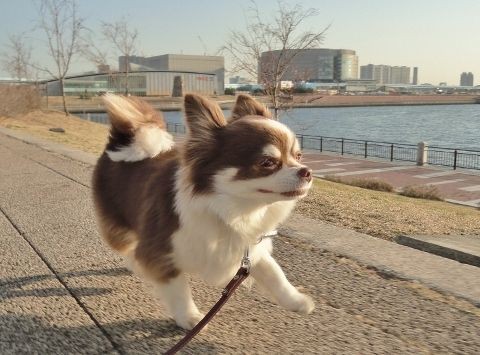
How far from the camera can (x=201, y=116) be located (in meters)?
2.36

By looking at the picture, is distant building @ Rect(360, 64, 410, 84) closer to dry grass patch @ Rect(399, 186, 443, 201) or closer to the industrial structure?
the industrial structure

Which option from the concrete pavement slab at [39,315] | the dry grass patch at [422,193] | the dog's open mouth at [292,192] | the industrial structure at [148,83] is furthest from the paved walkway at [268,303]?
the industrial structure at [148,83]

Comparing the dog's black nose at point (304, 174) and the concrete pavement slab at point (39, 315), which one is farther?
the concrete pavement slab at point (39, 315)

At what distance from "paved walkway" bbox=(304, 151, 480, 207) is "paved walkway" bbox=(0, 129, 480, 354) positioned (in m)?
10.2

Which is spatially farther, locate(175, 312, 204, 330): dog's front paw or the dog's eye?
locate(175, 312, 204, 330): dog's front paw

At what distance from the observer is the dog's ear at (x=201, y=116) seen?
7.65ft

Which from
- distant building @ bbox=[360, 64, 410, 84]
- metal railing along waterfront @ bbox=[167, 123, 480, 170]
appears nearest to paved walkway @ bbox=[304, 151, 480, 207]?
metal railing along waterfront @ bbox=[167, 123, 480, 170]

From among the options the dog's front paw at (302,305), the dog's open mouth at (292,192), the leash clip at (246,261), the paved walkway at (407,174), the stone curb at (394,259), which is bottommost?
the paved walkway at (407,174)

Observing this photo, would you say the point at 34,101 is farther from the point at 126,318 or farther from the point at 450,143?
the point at 126,318

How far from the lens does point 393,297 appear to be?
286cm

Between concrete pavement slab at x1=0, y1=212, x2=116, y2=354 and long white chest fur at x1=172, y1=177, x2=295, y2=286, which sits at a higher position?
long white chest fur at x1=172, y1=177, x2=295, y2=286

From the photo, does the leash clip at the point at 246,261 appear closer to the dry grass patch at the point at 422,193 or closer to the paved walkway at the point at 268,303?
the paved walkway at the point at 268,303

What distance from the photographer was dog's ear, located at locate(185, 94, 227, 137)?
Result: 2.33 m

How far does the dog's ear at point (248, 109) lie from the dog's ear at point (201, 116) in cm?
22
